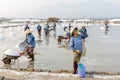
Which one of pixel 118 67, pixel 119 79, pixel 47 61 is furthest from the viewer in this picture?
pixel 47 61

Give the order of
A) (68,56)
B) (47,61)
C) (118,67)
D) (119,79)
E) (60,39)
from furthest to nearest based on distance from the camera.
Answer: (60,39), (68,56), (47,61), (118,67), (119,79)

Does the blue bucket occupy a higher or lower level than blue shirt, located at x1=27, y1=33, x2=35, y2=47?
lower

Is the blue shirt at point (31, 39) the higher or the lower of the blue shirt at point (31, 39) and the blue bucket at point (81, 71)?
the higher

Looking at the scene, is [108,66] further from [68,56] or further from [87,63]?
[68,56]

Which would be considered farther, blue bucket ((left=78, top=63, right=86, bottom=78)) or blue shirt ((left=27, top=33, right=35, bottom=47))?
blue shirt ((left=27, top=33, right=35, bottom=47))

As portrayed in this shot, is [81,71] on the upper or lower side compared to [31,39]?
lower

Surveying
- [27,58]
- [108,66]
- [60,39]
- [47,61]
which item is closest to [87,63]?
[108,66]

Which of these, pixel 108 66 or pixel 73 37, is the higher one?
pixel 73 37

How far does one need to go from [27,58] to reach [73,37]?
5.14m

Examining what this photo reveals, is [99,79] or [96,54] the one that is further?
[96,54]

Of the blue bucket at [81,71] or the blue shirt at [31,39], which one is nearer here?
the blue bucket at [81,71]

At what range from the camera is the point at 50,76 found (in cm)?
937

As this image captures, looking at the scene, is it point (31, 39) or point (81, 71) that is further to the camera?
point (31, 39)

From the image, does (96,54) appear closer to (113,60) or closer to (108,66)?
(113,60)
